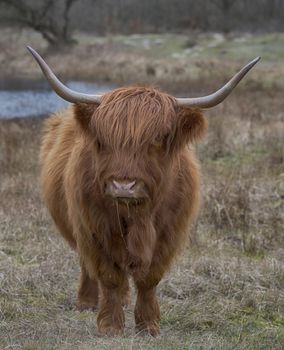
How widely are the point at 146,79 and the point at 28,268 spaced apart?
54.6 ft

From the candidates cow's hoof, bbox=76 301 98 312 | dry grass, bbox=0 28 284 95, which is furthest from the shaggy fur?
dry grass, bbox=0 28 284 95

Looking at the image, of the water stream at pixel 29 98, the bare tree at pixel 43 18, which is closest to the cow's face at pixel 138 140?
the water stream at pixel 29 98

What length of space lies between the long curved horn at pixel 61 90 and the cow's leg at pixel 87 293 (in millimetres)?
1666

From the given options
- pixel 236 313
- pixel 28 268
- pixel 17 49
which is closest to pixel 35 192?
pixel 28 268

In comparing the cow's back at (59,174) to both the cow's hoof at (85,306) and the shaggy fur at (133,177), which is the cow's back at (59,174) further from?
the cow's hoof at (85,306)

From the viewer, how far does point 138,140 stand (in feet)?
12.6

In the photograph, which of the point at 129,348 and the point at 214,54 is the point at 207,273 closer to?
the point at 129,348

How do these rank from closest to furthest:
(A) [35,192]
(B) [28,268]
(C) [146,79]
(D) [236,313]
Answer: (D) [236,313], (B) [28,268], (A) [35,192], (C) [146,79]

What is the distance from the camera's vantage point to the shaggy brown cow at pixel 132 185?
3.88 m

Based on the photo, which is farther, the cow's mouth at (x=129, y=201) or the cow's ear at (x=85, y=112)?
Result: the cow's ear at (x=85, y=112)

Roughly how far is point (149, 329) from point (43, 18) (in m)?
29.8

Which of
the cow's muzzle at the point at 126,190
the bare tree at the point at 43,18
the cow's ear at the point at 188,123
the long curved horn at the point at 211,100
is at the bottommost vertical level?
the bare tree at the point at 43,18

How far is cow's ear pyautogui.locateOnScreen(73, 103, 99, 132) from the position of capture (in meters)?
4.08

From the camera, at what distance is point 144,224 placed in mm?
4168
